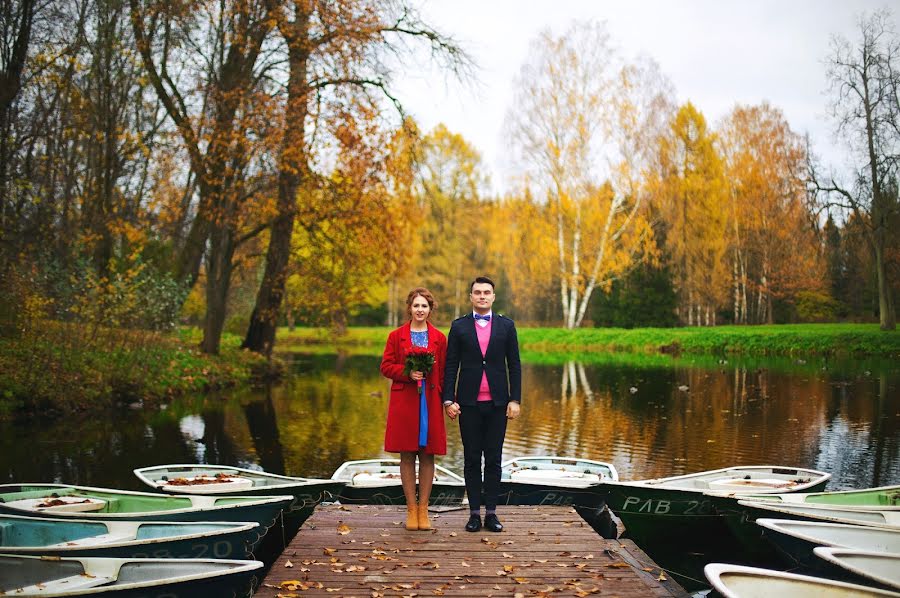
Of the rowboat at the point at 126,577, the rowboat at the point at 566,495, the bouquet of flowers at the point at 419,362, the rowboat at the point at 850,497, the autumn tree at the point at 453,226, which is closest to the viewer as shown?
the rowboat at the point at 126,577

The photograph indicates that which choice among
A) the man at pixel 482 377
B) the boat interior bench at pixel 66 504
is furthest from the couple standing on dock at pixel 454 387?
the boat interior bench at pixel 66 504

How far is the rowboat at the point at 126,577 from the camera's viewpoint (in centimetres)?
507

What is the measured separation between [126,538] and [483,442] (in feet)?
10.4

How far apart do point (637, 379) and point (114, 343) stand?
1677 cm

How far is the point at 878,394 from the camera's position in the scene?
2189 cm

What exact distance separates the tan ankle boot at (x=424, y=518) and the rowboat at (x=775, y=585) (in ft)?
8.49

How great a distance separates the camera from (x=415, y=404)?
6.66m

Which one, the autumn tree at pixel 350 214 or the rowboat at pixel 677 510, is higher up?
the autumn tree at pixel 350 214

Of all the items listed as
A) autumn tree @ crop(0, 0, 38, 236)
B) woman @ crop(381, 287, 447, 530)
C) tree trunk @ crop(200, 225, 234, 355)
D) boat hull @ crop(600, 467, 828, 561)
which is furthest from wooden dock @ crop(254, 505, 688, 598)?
tree trunk @ crop(200, 225, 234, 355)

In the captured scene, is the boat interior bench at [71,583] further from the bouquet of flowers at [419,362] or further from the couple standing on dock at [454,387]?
the bouquet of flowers at [419,362]

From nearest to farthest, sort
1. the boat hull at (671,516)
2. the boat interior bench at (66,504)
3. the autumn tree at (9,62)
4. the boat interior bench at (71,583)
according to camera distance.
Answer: the boat interior bench at (71,583), the boat interior bench at (66,504), the boat hull at (671,516), the autumn tree at (9,62)

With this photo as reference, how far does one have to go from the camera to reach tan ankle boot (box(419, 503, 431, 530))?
6848 millimetres

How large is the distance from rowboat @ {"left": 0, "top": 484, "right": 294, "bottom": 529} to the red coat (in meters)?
1.88

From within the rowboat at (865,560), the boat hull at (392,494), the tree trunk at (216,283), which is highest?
the tree trunk at (216,283)
